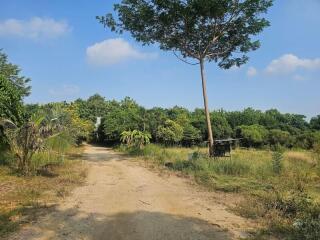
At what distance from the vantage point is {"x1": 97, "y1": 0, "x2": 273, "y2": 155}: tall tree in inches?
802

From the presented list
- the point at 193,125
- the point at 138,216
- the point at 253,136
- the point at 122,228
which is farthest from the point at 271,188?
the point at 193,125

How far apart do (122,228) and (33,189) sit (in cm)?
508

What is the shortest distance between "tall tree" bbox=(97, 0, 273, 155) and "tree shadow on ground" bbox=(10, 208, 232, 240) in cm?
1194

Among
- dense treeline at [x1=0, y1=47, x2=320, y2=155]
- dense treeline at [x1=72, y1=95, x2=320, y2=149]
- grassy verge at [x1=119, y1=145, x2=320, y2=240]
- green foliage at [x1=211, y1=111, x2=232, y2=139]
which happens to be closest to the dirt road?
grassy verge at [x1=119, y1=145, x2=320, y2=240]

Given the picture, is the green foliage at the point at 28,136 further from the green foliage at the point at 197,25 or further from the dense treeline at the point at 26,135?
the green foliage at the point at 197,25

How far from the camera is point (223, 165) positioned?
15438 millimetres

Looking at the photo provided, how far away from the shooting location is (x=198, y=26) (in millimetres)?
21625

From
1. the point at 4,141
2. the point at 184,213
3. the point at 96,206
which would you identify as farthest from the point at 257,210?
the point at 4,141

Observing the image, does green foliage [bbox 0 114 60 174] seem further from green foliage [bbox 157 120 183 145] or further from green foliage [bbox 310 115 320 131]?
green foliage [bbox 310 115 320 131]

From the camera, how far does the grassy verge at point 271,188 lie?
7.18 metres

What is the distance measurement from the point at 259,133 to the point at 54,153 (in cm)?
4119

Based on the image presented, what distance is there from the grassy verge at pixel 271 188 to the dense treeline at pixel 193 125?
14.9 meters

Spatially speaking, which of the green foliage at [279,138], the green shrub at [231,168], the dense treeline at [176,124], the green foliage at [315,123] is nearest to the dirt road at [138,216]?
the green shrub at [231,168]

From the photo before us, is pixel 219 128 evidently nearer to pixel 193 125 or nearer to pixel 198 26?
pixel 193 125
